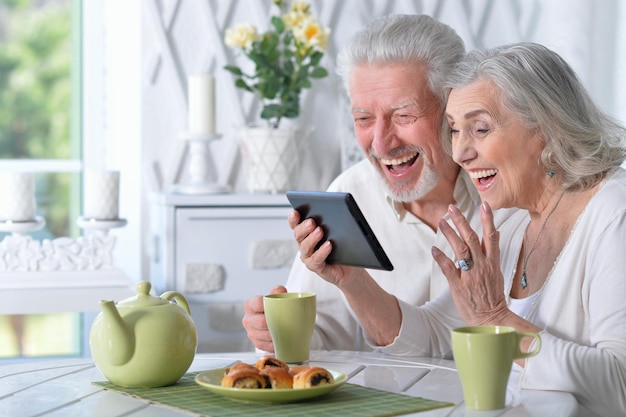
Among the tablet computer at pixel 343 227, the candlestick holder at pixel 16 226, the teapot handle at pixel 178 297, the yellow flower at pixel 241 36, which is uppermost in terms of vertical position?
the yellow flower at pixel 241 36

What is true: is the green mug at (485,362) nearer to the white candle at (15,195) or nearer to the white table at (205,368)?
the white table at (205,368)

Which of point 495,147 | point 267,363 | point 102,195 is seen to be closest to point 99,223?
point 102,195

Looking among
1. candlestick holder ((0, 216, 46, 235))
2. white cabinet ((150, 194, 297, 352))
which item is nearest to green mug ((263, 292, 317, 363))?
white cabinet ((150, 194, 297, 352))

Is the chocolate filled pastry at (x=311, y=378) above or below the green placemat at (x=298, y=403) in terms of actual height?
above

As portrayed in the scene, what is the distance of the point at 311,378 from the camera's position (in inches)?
48.1

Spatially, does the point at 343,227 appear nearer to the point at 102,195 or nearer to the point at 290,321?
the point at 290,321

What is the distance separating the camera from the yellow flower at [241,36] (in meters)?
2.72

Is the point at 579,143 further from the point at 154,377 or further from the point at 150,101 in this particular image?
the point at 150,101

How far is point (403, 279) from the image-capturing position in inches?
78.4

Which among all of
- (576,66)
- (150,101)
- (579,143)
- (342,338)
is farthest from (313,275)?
(576,66)

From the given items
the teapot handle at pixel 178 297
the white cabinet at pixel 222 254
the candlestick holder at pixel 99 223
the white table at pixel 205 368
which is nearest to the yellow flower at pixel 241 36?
the white cabinet at pixel 222 254

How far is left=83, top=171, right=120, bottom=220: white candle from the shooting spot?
2.55m

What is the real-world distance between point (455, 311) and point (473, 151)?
0.32 m

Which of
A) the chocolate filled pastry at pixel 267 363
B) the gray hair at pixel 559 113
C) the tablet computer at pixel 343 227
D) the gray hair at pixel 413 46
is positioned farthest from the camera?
the gray hair at pixel 413 46
